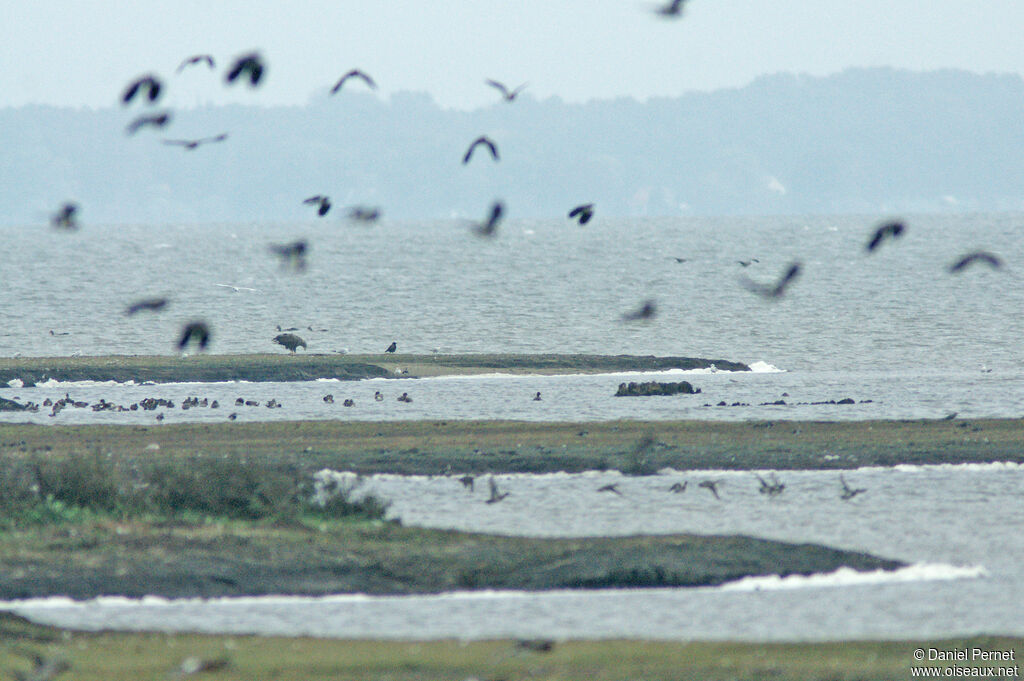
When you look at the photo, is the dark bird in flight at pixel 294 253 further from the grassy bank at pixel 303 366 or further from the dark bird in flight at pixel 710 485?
the grassy bank at pixel 303 366

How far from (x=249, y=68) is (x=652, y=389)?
28.9m

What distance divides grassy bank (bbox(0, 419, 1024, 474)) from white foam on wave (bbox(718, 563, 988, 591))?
885 centimetres

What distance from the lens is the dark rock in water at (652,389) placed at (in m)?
44.8

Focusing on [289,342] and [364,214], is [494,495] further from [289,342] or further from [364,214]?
[289,342]

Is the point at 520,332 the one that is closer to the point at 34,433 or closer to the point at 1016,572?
the point at 34,433

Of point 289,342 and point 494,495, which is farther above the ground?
point 289,342

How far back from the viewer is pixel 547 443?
32.9m

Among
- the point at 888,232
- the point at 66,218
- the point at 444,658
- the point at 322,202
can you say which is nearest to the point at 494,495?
the point at 322,202

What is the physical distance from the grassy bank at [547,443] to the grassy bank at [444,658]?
448 inches

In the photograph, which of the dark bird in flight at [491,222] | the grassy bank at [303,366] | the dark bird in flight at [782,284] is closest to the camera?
the dark bird in flight at [491,222]

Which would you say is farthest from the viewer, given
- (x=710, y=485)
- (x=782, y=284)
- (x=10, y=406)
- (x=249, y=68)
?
(x=10, y=406)

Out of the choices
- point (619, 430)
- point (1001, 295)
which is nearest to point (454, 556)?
point (619, 430)

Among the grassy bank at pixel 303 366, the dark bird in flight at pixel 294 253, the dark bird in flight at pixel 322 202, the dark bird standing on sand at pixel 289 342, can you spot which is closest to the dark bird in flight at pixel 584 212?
the dark bird in flight at pixel 322 202

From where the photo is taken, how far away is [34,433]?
114 feet
